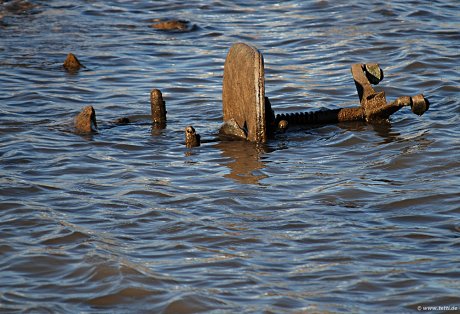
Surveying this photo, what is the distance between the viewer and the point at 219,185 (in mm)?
6711

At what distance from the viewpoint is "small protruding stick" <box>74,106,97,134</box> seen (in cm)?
806

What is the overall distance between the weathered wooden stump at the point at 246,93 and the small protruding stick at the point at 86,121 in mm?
1242

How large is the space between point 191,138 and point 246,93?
0.67 m

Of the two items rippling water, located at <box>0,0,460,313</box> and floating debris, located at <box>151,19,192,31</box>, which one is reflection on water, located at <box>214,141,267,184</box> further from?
floating debris, located at <box>151,19,192,31</box>

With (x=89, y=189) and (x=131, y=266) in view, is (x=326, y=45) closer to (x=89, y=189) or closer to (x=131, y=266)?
(x=89, y=189)

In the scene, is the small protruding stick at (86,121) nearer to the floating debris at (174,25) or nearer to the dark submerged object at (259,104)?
the dark submerged object at (259,104)

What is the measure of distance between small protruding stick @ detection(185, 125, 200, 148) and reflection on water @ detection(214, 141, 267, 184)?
0.63 ft

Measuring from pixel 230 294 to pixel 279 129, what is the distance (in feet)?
9.70

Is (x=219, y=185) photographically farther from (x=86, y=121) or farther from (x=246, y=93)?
(x=86, y=121)

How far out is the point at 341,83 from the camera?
989cm

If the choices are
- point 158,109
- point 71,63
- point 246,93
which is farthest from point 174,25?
point 246,93

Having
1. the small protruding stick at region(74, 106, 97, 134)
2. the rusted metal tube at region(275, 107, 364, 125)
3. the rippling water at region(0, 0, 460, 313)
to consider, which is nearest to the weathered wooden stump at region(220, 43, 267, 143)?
the rippling water at region(0, 0, 460, 313)

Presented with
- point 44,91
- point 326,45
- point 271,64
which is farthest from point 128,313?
point 326,45

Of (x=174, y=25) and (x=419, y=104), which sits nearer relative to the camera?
(x=419, y=104)
